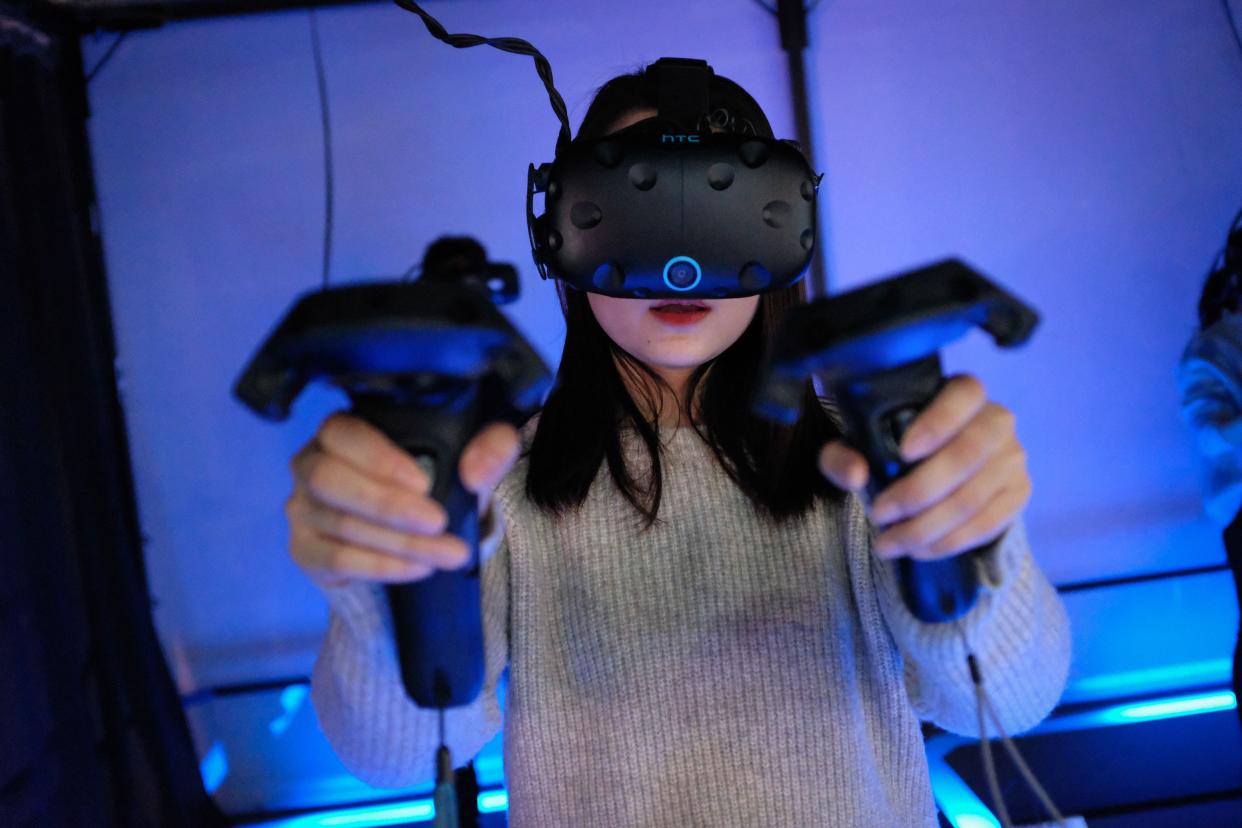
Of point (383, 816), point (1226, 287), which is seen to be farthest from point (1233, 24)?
point (383, 816)

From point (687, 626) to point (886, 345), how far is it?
37 cm

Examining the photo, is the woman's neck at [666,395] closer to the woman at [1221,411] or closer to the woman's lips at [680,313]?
the woman's lips at [680,313]

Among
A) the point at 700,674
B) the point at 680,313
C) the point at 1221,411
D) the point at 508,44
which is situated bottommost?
the point at 700,674

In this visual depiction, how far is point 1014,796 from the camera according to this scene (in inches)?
45.3

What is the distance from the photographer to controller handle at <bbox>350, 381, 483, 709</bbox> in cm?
33

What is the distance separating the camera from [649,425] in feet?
2.23

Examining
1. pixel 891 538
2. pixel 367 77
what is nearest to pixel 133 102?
pixel 367 77

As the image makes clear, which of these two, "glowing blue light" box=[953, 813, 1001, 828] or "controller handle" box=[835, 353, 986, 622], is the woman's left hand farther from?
"glowing blue light" box=[953, 813, 1001, 828]

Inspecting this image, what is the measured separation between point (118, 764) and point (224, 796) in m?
0.28

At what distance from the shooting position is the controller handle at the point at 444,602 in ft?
1.09

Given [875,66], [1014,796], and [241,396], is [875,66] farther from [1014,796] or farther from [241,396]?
[241,396]

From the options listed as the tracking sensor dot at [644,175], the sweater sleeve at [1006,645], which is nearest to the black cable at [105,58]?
the tracking sensor dot at [644,175]

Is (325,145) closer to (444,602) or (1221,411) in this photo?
(444,602)

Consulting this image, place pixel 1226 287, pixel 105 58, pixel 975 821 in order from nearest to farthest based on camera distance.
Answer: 1. pixel 975 821
2. pixel 1226 287
3. pixel 105 58
